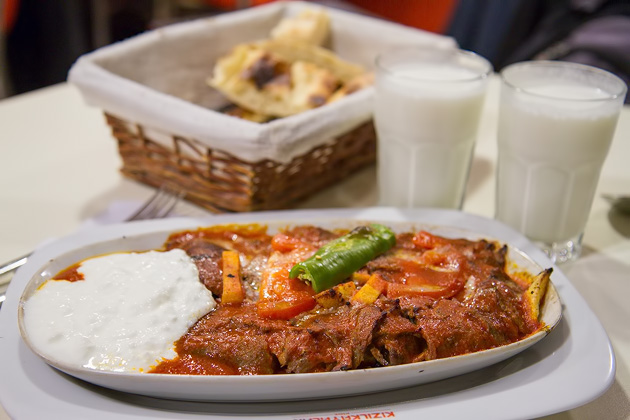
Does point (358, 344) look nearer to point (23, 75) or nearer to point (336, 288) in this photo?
point (336, 288)

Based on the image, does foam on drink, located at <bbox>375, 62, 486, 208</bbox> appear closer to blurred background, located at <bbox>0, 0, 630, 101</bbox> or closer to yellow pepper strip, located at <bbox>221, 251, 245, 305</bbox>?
yellow pepper strip, located at <bbox>221, 251, 245, 305</bbox>

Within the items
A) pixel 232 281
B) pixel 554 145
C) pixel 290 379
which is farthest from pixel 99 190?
pixel 554 145

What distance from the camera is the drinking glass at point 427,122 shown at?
1908 mm

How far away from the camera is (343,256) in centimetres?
149

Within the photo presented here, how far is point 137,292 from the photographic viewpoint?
4.51ft

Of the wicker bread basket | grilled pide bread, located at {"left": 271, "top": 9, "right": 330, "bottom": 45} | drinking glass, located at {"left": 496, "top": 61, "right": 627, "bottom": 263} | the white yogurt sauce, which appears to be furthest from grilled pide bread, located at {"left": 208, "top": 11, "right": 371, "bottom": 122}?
the white yogurt sauce

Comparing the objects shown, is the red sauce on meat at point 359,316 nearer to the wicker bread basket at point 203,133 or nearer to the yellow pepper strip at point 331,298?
the yellow pepper strip at point 331,298

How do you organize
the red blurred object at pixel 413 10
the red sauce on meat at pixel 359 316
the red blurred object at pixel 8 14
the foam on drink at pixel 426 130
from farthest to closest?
the red blurred object at pixel 413 10 → the red blurred object at pixel 8 14 → the foam on drink at pixel 426 130 → the red sauce on meat at pixel 359 316

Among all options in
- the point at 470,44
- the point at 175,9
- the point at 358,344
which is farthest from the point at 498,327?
the point at 175,9

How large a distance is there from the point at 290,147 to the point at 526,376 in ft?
3.16

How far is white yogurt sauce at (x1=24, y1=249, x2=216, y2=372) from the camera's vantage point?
48.5 inches

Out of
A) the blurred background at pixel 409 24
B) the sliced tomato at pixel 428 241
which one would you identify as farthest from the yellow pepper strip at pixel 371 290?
the blurred background at pixel 409 24

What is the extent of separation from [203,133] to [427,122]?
722 millimetres

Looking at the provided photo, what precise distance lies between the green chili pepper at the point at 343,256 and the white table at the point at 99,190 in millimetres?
610
